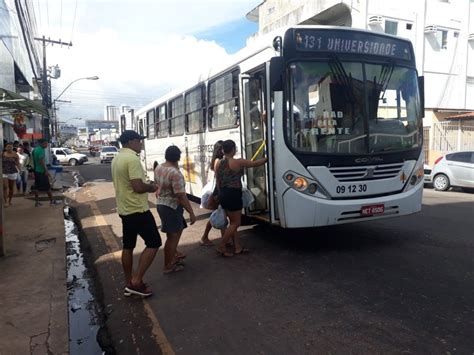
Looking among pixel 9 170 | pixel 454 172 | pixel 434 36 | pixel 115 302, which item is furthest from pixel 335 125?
pixel 434 36

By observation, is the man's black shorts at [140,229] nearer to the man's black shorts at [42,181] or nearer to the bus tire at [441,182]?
the man's black shorts at [42,181]

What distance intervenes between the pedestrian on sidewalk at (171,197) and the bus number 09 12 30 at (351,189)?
6.70ft

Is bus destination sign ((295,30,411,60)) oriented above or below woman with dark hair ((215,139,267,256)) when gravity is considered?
above

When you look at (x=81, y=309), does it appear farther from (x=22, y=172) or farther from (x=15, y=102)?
(x=22, y=172)

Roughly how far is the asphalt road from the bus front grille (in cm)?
113

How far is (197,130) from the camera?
9.31 meters

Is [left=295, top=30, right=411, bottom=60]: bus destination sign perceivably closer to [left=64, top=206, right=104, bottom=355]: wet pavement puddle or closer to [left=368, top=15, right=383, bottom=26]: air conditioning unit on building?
[left=64, top=206, right=104, bottom=355]: wet pavement puddle

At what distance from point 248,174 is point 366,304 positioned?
307 cm

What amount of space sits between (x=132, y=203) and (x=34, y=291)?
175cm

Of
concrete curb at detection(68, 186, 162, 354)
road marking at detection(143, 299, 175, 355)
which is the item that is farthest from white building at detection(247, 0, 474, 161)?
road marking at detection(143, 299, 175, 355)

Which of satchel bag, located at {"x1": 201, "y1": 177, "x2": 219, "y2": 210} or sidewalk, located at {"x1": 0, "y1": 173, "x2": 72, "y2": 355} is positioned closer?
sidewalk, located at {"x1": 0, "y1": 173, "x2": 72, "y2": 355}

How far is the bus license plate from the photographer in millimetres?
5641

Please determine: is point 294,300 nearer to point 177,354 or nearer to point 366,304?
point 366,304

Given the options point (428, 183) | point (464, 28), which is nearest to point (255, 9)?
point (464, 28)
